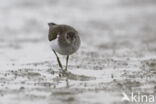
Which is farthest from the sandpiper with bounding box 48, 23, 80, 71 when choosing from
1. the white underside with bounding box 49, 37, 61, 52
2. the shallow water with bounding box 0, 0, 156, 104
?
the shallow water with bounding box 0, 0, 156, 104

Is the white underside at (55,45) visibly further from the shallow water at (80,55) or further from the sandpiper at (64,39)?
the shallow water at (80,55)

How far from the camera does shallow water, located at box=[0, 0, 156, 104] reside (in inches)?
319

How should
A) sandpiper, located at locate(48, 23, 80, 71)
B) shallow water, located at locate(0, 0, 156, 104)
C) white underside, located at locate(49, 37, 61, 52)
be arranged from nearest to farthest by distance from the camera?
shallow water, located at locate(0, 0, 156, 104) → sandpiper, located at locate(48, 23, 80, 71) → white underside, located at locate(49, 37, 61, 52)

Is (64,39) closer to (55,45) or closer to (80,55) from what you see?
(55,45)

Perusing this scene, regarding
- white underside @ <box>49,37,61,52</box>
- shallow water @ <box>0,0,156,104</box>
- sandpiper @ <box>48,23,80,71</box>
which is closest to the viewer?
shallow water @ <box>0,0,156,104</box>

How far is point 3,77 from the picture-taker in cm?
941

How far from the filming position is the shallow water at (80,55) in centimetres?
809

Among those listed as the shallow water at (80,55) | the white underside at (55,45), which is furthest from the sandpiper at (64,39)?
the shallow water at (80,55)

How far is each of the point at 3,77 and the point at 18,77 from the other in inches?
12.6

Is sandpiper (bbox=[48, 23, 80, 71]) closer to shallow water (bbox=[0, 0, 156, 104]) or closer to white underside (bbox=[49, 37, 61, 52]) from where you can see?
white underside (bbox=[49, 37, 61, 52])

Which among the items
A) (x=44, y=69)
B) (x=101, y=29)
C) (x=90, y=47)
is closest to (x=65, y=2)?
(x=101, y=29)

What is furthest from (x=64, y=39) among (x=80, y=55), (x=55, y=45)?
(x=80, y=55)

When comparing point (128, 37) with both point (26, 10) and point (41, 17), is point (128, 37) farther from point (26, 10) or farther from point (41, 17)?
point (26, 10)

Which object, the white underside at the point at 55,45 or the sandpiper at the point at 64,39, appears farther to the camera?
the white underside at the point at 55,45
